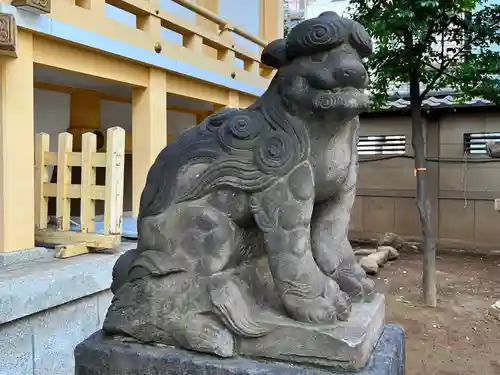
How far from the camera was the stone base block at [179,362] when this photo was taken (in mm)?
1618

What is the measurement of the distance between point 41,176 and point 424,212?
404 cm

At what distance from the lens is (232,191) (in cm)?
175

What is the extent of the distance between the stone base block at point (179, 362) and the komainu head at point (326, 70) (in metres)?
0.77

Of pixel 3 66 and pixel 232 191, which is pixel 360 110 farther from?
pixel 3 66

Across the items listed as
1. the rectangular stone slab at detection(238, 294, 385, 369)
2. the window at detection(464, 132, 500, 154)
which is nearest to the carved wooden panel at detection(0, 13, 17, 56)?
the rectangular stone slab at detection(238, 294, 385, 369)

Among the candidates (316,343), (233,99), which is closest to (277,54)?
(316,343)

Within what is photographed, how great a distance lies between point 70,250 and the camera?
3.38 meters

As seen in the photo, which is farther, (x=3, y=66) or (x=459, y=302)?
(x=459, y=302)

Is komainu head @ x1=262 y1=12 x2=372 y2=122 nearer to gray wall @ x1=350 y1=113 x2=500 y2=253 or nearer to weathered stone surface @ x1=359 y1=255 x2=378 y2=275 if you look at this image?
weathered stone surface @ x1=359 y1=255 x2=378 y2=275

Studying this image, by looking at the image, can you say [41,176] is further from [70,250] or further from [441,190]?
[441,190]

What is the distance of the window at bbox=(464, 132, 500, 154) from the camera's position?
8.66 metres

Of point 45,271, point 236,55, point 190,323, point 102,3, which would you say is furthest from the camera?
point 236,55

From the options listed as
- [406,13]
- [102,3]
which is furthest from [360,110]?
[406,13]

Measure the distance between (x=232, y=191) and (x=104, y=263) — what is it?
1876 millimetres
